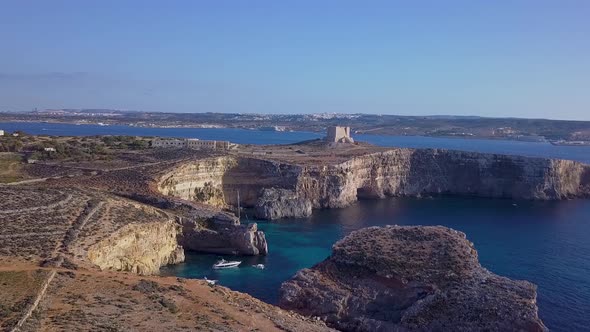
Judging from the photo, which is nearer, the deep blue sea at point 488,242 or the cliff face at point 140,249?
the cliff face at point 140,249

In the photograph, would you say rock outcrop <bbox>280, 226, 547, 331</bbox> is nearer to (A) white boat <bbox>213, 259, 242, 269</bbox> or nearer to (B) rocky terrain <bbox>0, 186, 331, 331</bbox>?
(B) rocky terrain <bbox>0, 186, 331, 331</bbox>

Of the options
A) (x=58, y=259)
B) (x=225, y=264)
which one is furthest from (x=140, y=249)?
(x=58, y=259)

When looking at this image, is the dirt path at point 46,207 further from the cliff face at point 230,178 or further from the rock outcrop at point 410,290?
the cliff face at point 230,178

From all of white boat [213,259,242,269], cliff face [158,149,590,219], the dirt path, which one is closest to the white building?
cliff face [158,149,590,219]

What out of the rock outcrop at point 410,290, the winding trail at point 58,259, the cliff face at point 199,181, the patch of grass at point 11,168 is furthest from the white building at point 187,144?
the rock outcrop at point 410,290

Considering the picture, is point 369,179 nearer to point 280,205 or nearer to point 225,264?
point 280,205

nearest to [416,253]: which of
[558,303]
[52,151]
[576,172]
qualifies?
[558,303]

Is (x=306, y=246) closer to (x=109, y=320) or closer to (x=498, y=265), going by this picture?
(x=498, y=265)
